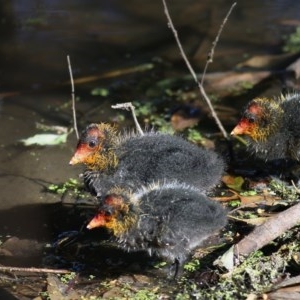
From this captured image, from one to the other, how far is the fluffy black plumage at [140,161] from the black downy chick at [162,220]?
362 mm

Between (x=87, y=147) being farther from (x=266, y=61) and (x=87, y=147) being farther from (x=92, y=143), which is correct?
(x=266, y=61)

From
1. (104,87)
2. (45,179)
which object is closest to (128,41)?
(104,87)

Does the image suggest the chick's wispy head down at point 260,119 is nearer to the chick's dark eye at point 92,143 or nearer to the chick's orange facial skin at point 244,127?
the chick's orange facial skin at point 244,127

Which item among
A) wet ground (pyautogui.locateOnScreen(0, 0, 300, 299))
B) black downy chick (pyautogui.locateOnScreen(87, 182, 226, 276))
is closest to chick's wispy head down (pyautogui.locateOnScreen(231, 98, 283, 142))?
wet ground (pyautogui.locateOnScreen(0, 0, 300, 299))

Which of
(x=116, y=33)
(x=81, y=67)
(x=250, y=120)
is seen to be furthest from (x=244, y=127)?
(x=116, y=33)

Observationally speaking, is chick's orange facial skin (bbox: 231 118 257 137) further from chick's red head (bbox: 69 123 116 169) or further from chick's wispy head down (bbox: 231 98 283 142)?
chick's red head (bbox: 69 123 116 169)

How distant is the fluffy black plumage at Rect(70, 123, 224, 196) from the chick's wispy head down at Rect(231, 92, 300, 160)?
520mm

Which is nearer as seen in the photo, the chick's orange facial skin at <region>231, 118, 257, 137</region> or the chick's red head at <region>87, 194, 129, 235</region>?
the chick's red head at <region>87, 194, 129, 235</region>

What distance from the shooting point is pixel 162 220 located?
4301 mm

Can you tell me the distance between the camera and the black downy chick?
4285 millimetres

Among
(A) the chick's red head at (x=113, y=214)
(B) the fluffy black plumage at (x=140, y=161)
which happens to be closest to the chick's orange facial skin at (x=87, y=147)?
(B) the fluffy black plumage at (x=140, y=161)

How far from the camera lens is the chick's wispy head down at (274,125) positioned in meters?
5.30


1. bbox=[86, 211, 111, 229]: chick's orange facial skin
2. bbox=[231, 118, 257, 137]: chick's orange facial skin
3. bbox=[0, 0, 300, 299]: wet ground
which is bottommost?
bbox=[0, 0, 300, 299]: wet ground

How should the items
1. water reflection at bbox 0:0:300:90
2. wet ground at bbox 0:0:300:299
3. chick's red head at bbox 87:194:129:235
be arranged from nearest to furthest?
chick's red head at bbox 87:194:129:235
wet ground at bbox 0:0:300:299
water reflection at bbox 0:0:300:90
